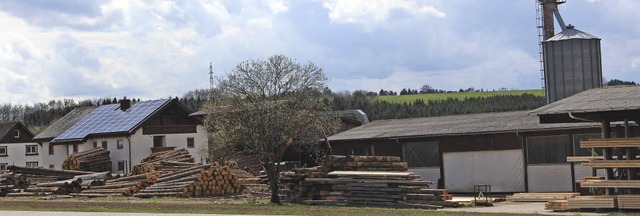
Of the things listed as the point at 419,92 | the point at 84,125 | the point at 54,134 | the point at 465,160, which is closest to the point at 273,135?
the point at 465,160

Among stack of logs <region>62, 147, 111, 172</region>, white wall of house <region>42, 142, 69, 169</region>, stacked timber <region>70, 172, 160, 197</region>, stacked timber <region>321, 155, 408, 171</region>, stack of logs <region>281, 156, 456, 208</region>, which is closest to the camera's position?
stack of logs <region>281, 156, 456, 208</region>

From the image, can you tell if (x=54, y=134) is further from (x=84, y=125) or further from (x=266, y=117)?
(x=266, y=117)

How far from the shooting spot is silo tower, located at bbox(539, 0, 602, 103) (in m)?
47.6

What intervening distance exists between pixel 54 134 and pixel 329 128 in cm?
4785

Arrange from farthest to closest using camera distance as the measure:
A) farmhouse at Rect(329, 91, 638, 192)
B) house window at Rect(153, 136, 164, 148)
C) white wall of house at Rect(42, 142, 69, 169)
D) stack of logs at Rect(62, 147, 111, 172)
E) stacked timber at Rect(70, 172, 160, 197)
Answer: white wall of house at Rect(42, 142, 69, 169), house window at Rect(153, 136, 164, 148), stack of logs at Rect(62, 147, 111, 172), stacked timber at Rect(70, 172, 160, 197), farmhouse at Rect(329, 91, 638, 192)

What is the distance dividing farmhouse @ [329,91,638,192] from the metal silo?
6.08m

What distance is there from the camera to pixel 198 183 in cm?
4112

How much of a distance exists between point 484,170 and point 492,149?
0.97 m

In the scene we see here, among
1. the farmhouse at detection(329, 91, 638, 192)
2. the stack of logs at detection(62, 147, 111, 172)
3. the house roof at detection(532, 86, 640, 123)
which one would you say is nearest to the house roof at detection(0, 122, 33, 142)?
the stack of logs at detection(62, 147, 111, 172)

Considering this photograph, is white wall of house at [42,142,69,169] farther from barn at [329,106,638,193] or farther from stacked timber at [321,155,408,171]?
stacked timber at [321,155,408,171]

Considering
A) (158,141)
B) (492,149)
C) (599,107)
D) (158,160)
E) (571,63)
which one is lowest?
(158,160)

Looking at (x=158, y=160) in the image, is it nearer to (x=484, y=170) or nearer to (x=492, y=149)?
(x=484, y=170)

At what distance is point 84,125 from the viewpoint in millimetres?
76250

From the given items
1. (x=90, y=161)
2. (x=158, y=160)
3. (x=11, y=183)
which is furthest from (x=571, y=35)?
(x=90, y=161)
